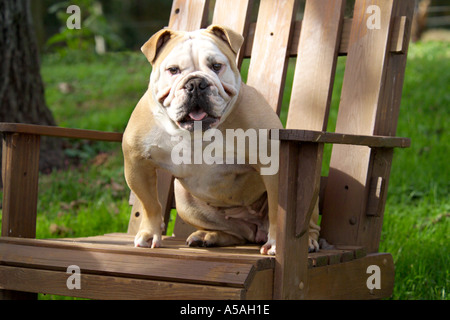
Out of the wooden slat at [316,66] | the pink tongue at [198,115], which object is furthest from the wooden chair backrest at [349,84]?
the pink tongue at [198,115]

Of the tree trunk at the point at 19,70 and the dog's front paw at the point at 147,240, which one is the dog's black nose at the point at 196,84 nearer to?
the dog's front paw at the point at 147,240

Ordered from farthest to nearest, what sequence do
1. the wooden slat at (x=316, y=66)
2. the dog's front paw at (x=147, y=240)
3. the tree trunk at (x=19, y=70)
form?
the tree trunk at (x=19, y=70)
the wooden slat at (x=316, y=66)
the dog's front paw at (x=147, y=240)

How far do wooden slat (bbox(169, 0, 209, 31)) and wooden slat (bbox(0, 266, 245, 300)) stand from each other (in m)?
1.44

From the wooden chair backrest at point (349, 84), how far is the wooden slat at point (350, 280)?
0.10m

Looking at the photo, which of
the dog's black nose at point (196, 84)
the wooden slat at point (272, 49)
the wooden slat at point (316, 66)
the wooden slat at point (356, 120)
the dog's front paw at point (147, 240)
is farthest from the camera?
the wooden slat at point (272, 49)

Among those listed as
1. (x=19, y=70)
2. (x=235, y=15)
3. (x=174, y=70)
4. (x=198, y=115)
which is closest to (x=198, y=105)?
(x=198, y=115)

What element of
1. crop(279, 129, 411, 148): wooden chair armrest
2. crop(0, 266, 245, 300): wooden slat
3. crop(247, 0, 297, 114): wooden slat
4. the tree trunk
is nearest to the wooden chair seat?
crop(0, 266, 245, 300): wooden slat

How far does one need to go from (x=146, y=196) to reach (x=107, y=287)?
1.51ft

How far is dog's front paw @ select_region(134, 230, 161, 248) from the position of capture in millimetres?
2154

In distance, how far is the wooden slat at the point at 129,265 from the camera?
168 cm

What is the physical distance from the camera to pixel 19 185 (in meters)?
2.31

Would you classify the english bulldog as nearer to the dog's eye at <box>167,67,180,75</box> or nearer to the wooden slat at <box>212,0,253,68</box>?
the dog's eye at <box>167,67,180,75</box>

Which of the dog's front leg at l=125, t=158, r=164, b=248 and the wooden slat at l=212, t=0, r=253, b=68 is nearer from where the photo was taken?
the dog's front leg at l=125, t=158, r=164, b=248
